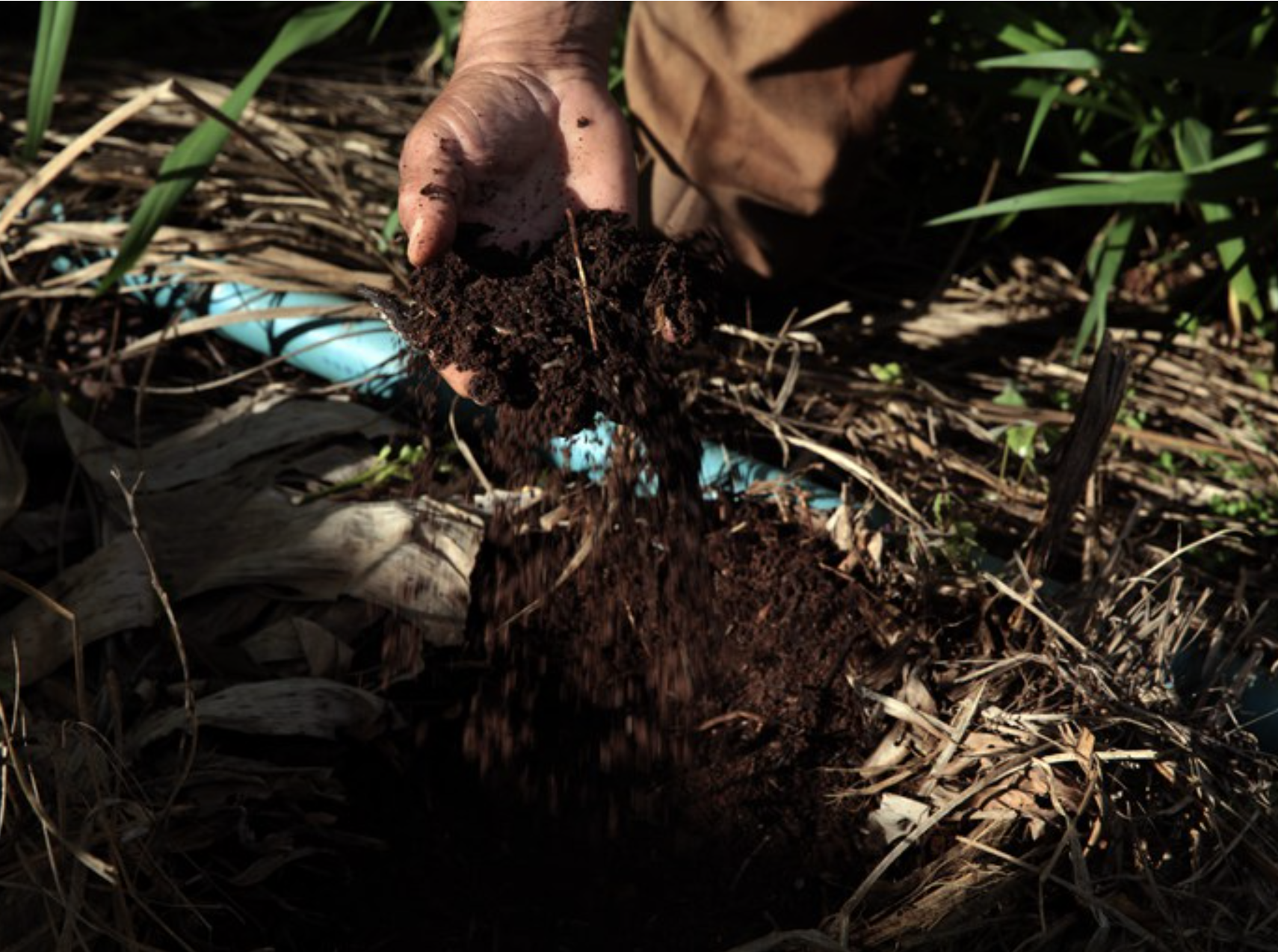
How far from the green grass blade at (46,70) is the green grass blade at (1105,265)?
5.56ft

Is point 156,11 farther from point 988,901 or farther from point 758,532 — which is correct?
point 988,901

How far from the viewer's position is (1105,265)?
7.32 ft

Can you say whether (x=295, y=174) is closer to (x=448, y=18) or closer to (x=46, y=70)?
(x=46, y=70)

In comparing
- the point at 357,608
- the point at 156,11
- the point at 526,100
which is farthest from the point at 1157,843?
the point at 156,11

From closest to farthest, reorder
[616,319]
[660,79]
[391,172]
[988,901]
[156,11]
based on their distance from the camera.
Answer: [988,901] → [616,319] → [660,79] → [391,172] → [156,11]

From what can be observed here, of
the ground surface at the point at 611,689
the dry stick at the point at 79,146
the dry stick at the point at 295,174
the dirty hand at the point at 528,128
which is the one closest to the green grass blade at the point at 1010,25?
the ground surface at the point at 611,689

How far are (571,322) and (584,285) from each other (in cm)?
5

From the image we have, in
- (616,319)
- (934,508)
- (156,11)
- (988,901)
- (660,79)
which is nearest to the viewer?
(988,901)

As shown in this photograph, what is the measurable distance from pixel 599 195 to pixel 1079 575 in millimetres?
858

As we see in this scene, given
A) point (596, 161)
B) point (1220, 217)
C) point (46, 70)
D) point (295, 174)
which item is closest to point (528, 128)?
point (596, 161)

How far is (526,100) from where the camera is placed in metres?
1.73

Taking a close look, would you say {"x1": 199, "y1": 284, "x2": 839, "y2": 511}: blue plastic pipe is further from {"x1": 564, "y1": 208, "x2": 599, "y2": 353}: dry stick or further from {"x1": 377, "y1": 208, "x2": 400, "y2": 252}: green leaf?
{"x1": 564, "y1": 208, "x2": 599, "y2": 353}: dry stick

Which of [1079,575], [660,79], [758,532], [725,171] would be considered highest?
[660,79]

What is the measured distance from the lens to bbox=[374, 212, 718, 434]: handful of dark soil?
1552mm
